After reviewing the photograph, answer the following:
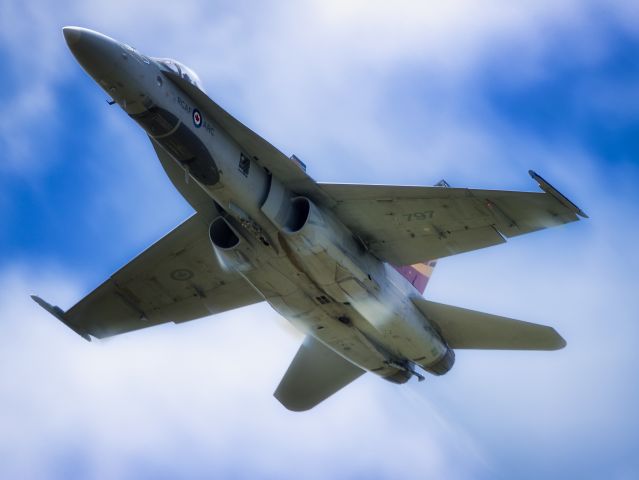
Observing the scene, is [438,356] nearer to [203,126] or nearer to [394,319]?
[394,319]

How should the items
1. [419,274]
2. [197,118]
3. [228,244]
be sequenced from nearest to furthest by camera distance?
[197,118] < [228,244] < [419,274]

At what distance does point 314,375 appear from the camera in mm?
19906

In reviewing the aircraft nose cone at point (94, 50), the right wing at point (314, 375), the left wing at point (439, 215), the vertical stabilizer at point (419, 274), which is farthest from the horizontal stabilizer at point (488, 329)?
the aircraft nose cone at point (94, 50)

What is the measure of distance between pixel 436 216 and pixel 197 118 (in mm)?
4803

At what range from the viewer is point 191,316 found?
1936 centimetres

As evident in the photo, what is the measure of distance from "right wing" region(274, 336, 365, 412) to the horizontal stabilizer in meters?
2.82

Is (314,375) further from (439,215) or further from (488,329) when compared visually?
(439,215)

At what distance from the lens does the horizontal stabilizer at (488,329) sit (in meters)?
17.6

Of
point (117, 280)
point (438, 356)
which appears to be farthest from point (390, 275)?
point (117, 280)

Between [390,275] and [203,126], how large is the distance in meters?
4.96

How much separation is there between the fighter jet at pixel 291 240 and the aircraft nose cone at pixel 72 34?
0.02 meters

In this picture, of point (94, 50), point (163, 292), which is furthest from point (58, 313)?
point (94, 50)

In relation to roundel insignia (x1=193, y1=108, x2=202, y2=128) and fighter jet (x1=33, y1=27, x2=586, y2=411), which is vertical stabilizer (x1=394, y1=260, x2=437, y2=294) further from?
roundel insignia (x1=193, y1=108, x2=202, y2=128)

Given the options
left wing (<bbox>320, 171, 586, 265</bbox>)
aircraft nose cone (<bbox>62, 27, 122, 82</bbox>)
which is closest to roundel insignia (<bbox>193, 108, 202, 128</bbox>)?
aircraft nose cone (<bbox>62, 27, 122, 82</bbox>)
